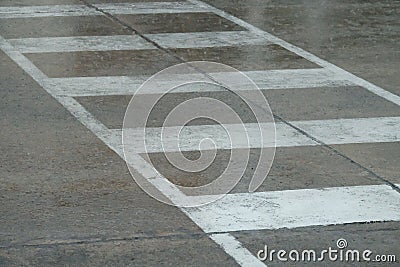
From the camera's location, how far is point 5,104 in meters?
8.09

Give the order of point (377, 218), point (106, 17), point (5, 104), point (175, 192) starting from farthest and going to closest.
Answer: point (106, 17), point (5, 104), point (175, 192), point (377, 218)

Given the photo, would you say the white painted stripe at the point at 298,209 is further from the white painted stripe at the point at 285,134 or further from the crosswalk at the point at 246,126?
the white painted stripe at the point at 285,134

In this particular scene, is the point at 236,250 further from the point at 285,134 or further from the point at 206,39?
the point at 206,39

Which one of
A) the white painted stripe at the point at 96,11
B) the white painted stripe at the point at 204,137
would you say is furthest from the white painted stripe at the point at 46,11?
the white painted stripe at the point at 204,137

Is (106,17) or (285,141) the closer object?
(285,141)

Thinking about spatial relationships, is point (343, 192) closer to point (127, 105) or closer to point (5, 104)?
point (127, 105)

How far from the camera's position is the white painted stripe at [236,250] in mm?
5227

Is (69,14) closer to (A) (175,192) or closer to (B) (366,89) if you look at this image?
(B) (366,89)

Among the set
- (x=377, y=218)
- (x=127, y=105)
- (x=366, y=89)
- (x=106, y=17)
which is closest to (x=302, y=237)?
(x=377, y=218)

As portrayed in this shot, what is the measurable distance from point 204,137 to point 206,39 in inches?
138

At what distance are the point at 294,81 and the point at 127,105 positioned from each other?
1663mm

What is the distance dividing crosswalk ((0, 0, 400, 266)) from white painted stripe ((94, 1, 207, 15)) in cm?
1

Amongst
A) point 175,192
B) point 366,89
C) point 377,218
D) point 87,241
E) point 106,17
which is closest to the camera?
point 87,241

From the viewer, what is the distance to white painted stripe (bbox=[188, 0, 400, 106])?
867 cm
